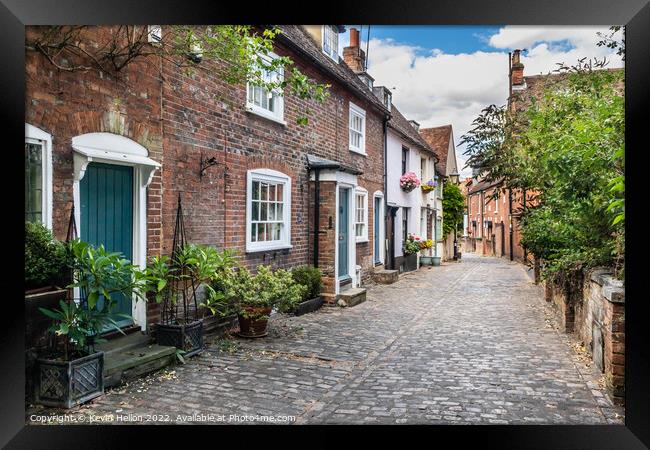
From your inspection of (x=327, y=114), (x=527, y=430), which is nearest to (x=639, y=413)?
(x=527, y=430)

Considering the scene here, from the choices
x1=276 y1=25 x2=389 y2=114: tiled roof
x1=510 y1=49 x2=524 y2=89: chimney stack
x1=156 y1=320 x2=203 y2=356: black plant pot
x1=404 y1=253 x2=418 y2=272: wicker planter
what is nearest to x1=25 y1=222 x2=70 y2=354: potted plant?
x1=156 y1=320 x2=203 y2=356: black plant pot

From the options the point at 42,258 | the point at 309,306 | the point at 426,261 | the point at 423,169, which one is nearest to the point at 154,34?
the point at 42,258

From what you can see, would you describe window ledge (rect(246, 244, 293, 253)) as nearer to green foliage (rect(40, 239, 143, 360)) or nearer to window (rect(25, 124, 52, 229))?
green foliage (rect(40, 239, 143, 360))

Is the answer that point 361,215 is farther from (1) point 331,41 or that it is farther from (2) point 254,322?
(2) point 254,322

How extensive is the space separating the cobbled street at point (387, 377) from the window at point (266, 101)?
3.63 meters

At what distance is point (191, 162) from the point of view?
261 inches

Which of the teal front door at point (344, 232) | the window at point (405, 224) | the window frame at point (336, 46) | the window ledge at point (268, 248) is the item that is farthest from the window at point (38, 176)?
the window at point (405, 224)

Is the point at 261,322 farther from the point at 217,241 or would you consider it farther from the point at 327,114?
the point at 327,114

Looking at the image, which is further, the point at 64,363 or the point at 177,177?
the point at 177,177

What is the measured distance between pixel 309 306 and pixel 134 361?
15.1 ft

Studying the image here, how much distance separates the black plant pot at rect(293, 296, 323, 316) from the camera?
8885mm

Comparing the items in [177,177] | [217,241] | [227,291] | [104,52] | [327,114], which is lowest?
[227,291]

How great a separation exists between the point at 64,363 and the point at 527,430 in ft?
12.8

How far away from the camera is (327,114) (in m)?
11.4
